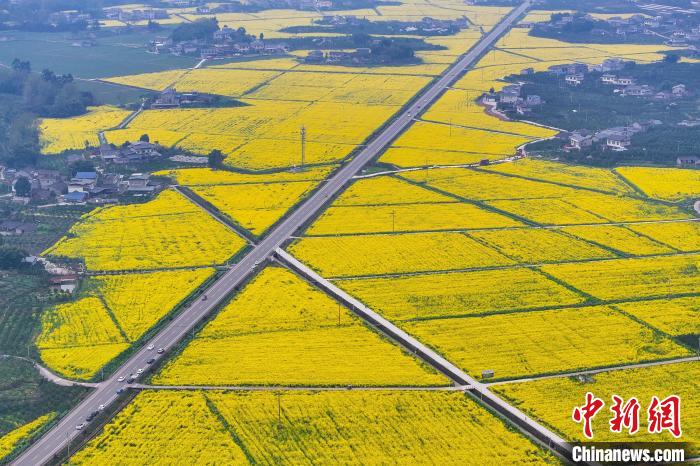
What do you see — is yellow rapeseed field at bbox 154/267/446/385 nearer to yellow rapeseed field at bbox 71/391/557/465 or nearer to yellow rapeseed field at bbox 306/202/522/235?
yellow rapeseed field at bbox 71/391/557/465

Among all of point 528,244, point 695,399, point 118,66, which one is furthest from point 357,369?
point 118,66

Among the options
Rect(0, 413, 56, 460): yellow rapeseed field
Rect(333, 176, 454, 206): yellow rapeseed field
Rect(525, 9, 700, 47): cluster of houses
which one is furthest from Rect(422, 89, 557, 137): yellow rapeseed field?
Rect(0, 413, 56, 460): yellow rapeseed field

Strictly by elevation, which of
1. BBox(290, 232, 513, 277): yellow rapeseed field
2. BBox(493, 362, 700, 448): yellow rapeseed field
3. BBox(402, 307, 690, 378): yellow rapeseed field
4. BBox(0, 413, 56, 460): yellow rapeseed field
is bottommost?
BBox(0, 413, 56, 460): yellow rapeseed field

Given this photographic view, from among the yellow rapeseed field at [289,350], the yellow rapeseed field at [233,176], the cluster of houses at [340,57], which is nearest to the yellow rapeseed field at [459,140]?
the yellow rapeseed field at [233,176]

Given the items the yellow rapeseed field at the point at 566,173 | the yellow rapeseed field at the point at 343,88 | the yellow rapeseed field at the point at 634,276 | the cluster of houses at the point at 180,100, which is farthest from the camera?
the yellow rapeseed field at the point at 343,88

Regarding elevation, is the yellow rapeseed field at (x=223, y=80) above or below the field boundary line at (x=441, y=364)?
above

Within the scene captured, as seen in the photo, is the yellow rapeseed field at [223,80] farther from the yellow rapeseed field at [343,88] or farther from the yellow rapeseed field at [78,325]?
the yellow rapeseed field at [78,325]

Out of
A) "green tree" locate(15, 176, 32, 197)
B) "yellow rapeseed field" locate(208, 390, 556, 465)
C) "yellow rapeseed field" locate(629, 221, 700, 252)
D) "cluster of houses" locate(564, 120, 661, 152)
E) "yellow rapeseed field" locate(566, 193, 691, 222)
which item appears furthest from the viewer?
"cluster of houses" locate(564, 120, 661, 152)

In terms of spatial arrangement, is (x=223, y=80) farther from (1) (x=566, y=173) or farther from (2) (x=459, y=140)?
(1) (x=566, y=173)
